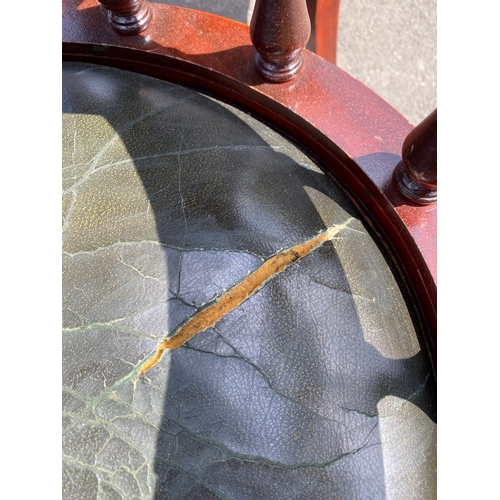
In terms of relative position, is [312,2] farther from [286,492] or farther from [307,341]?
[286,492]

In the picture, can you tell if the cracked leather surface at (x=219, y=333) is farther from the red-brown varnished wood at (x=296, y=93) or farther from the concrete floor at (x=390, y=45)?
the concrete floor at (x=390, y=45)

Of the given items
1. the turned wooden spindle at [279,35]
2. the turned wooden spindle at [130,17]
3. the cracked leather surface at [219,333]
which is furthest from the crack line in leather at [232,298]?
the turned wooden spindle at [130,17]

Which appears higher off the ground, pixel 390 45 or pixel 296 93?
pixel 296 93

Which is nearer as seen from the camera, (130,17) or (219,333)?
(219,333)

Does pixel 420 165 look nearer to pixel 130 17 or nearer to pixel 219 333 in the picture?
pixel 219 333

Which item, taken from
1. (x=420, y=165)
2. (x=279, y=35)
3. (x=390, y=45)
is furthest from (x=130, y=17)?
(x=390, y=45)

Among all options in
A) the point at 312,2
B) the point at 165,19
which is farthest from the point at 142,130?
the point at 312,2
